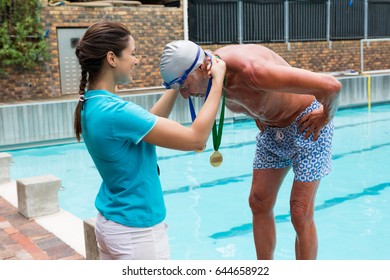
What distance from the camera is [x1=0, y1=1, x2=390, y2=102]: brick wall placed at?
44.2 feet

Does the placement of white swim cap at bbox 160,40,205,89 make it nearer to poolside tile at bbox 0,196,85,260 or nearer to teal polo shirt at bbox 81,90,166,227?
teal polo shirt at bbox 81,90,166,227

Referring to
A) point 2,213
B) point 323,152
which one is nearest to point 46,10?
point 2,213

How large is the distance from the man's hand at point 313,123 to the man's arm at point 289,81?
0.88 feet

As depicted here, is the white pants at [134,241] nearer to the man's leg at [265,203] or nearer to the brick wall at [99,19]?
the man's leg at [265,203]

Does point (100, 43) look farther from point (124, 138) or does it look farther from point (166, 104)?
point (166, 104)

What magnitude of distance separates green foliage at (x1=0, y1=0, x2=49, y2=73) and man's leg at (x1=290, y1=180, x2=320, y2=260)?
11.1 m

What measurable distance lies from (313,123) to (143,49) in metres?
12.7

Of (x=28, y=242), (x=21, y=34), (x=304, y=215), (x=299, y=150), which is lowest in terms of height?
(x=28, y=242)

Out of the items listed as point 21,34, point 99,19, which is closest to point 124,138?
point 21,34

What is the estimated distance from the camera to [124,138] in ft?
6.77

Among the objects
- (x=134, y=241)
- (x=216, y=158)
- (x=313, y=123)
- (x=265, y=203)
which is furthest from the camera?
(x=265, y=203)

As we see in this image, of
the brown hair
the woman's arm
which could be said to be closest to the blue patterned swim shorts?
the woman's arm

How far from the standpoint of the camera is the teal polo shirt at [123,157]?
80.7 inches
